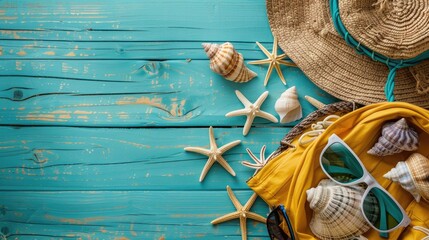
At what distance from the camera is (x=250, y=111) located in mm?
1403

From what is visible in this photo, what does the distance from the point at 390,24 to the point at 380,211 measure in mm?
475

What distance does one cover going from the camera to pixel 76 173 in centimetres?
147

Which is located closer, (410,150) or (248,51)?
(410,150)

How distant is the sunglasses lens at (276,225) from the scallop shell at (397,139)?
30cm

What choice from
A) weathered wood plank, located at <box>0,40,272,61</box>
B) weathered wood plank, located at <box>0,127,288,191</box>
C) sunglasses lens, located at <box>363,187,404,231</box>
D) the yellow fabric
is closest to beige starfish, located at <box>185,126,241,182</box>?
weathered wood plank, located at <box>0,127,288,191</box>

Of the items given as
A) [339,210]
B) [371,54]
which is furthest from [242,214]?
[371,54]

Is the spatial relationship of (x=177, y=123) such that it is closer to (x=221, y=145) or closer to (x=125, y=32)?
(x=221, y=145)

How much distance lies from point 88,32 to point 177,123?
39cm

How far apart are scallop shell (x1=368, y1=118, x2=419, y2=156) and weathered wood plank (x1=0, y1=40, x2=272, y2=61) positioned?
424 millimetres

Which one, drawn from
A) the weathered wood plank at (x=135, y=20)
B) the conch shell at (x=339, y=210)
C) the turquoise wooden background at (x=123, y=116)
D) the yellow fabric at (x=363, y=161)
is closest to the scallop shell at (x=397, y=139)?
the yellow fabric at (x=363, y=161)

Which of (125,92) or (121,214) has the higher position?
(125,92)

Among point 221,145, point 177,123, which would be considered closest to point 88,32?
point 177,123

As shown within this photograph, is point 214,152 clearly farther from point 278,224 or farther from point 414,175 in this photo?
point 414,175

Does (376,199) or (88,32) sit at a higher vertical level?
(88,32)
